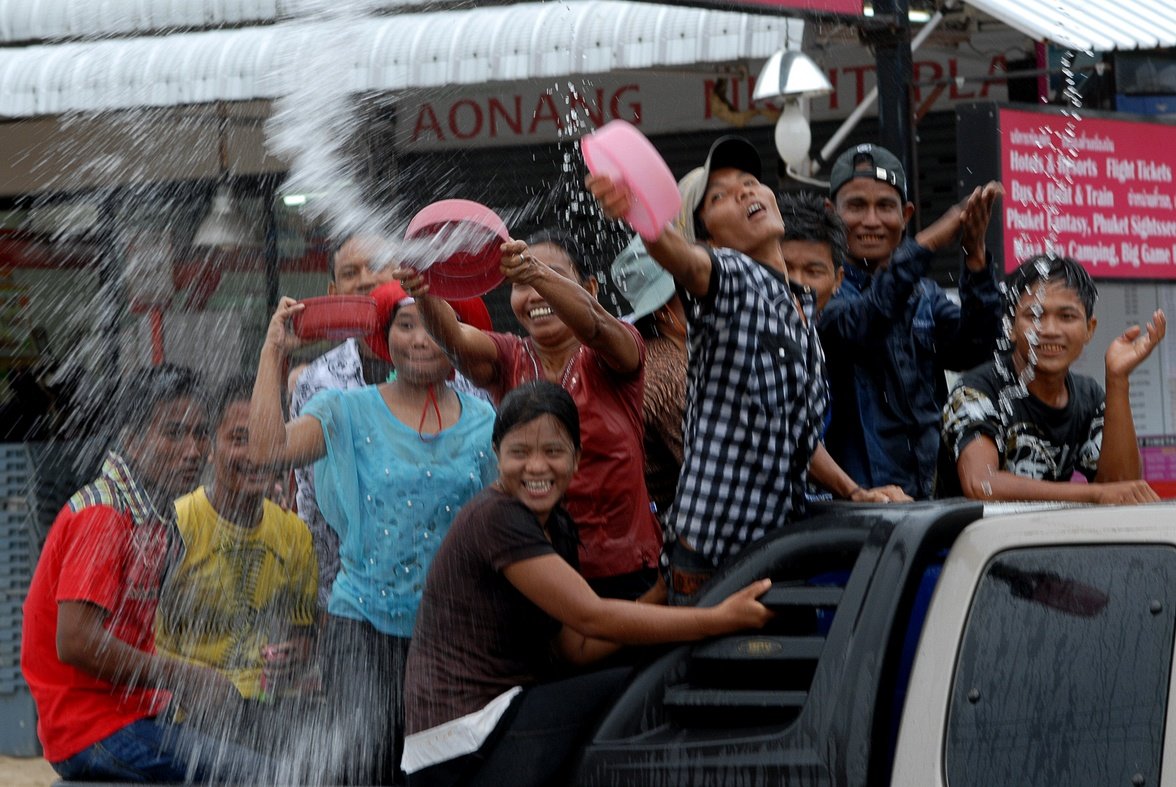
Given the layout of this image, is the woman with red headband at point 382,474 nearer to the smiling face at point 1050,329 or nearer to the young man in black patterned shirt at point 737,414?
the young man in black patterned shirt at point 737,414

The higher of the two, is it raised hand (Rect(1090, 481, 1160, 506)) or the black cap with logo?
the black cap with logo

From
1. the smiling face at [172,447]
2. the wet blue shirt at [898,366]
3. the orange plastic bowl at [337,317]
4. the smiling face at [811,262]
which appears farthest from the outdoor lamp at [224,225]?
the wet blue shirt at [898,366]

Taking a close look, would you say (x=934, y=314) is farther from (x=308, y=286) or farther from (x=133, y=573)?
(x=308, y=286)

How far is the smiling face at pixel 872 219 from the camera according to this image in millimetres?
4461

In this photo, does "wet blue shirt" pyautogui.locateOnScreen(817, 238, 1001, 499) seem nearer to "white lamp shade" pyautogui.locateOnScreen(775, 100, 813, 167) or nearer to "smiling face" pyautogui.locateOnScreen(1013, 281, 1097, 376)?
"smiling face" pyautogui.locateOnScreen(1013, 281, 1097, 376)

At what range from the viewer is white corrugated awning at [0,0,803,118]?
7184 mm

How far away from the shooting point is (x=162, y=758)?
3.84m

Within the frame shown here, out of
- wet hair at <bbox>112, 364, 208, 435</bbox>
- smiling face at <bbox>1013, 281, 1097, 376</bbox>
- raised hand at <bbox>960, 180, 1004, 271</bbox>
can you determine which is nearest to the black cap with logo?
raised hand at <bbox>960, 180, 1004, 271</bbox>

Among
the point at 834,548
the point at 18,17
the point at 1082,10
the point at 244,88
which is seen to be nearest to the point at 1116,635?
the point at 834,548

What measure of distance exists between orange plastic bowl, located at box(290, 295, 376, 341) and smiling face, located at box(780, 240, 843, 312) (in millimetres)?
1157

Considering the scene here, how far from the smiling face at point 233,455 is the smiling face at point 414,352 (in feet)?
1.39

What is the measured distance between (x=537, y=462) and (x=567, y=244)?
3.90 feet

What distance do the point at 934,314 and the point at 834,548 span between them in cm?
168

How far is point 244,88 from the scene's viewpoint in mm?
7422
